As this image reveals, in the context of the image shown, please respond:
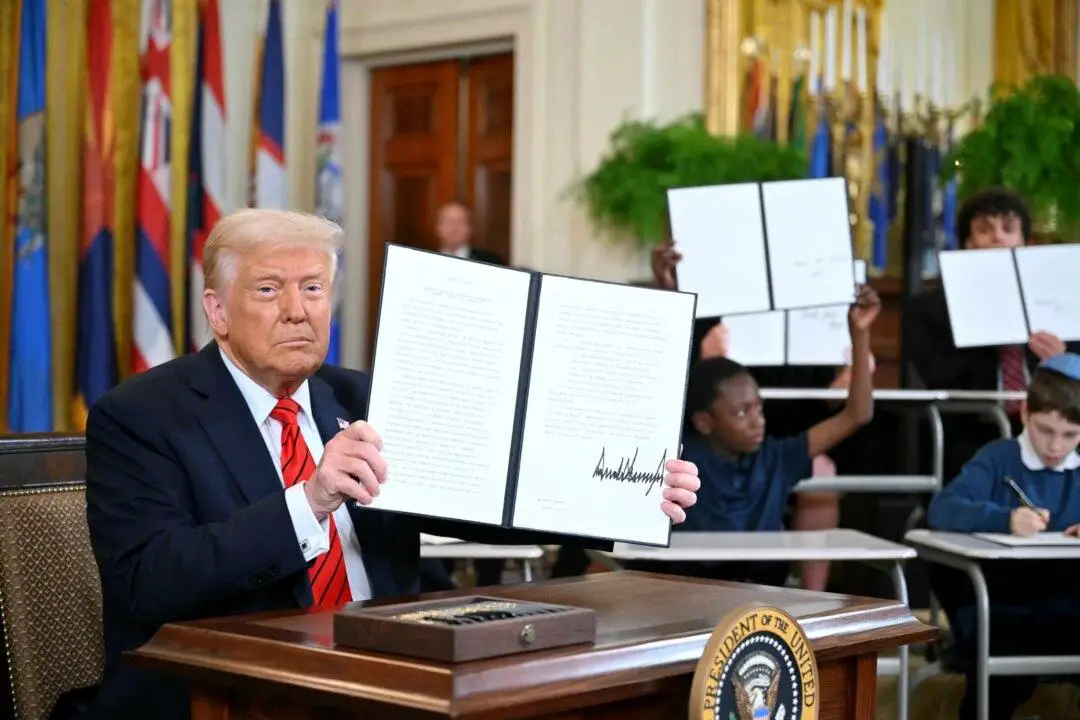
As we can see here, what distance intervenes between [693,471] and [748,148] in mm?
4731

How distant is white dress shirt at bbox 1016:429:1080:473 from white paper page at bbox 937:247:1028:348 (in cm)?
108

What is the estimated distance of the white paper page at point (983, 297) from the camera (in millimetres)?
5020

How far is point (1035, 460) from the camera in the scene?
3984 millimetres

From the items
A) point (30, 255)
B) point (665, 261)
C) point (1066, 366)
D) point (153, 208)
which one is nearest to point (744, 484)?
point (665, 261)

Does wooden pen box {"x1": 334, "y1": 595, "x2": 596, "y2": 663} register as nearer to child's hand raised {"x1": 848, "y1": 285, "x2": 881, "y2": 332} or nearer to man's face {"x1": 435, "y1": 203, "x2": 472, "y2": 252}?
child's hand raised {"x1": 848, "y1": 285, "x2": 881, "y2": 332}

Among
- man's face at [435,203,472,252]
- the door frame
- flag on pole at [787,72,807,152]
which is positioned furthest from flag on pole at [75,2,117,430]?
flag on pole at [787,72,807,152]

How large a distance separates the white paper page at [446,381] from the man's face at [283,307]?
214 mm

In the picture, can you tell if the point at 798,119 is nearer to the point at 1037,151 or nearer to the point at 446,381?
the point at 1037,151

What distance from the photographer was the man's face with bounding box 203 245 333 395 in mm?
1998

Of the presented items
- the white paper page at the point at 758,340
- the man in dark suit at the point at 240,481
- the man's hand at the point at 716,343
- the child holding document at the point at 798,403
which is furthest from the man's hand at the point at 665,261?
the man in dark suit at the point at 240,481

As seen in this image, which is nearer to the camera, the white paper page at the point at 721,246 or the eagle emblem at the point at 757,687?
the eagle emblem at the point at 757,687

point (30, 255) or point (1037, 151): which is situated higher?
point (1037, 151)

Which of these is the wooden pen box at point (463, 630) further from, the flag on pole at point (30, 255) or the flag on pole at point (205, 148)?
the flag on pole at point (205, 148)
